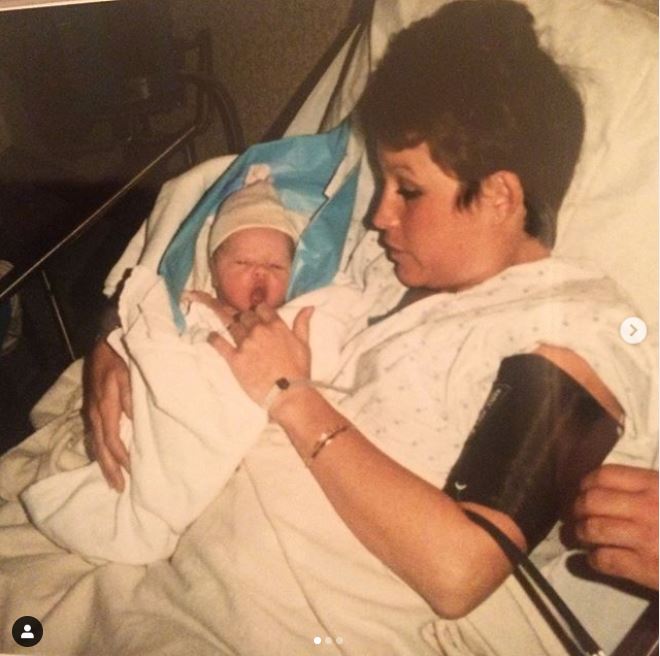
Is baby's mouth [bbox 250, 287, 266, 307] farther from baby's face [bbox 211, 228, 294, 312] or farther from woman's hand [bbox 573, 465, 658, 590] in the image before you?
woman's hand [bbox 573, 465, 658, 590]

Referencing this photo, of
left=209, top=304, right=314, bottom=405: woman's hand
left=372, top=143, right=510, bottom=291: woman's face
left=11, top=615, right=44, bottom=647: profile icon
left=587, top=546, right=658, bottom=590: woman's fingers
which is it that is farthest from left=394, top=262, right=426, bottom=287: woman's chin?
left=11, top=615, right=44, bottom=647: profile icon

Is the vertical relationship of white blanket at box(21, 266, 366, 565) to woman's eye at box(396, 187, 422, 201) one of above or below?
below

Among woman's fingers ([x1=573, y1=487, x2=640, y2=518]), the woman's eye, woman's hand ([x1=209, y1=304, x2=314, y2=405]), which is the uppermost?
the woman's eye

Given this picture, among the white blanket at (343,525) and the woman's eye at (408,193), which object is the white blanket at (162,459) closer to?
the white blanket at (343,525)

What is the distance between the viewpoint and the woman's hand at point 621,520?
2.01 ft

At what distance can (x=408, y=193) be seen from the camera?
0.75 meters

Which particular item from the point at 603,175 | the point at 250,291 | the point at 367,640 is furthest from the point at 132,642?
the point at 603,175

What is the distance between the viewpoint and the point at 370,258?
2.88 ft

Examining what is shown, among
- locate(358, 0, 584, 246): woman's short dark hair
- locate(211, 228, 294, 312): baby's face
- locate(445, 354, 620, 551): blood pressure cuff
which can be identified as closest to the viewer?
locate(445, 354, 620, 551): blood pressure cuff

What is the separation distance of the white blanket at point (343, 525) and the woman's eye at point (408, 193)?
110 mm

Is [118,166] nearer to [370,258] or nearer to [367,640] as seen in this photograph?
[370,258]

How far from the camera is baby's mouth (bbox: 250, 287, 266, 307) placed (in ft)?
2.74

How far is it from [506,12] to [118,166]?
0.64 metres

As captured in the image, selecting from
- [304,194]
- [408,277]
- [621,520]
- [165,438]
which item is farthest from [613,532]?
[304,194]
